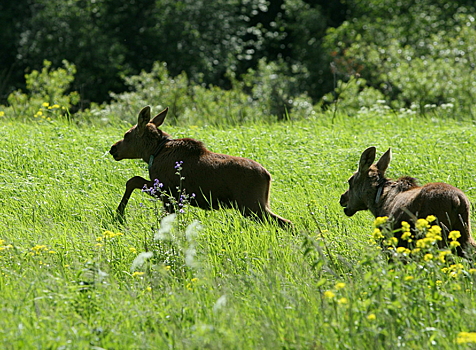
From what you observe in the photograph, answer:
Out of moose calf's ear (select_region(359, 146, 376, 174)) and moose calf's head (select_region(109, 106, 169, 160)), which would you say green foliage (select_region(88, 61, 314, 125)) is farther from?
moose calf's ear (select_region(359, 146, 376, 174))

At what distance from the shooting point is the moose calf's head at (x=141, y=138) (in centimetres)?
862

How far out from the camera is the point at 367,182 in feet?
24.1

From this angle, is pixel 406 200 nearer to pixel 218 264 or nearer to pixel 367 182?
pixel 367 182

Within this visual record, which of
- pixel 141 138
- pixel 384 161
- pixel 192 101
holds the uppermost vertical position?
pixel 384 161

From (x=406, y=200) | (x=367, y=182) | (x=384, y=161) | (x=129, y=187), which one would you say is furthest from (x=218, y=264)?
(x=129, y=187)

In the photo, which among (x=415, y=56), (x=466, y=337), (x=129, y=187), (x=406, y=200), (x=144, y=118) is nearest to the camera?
(x=466, y=337)

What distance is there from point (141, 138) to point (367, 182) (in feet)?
9.57

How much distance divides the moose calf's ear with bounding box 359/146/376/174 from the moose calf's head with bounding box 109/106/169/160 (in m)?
2.59

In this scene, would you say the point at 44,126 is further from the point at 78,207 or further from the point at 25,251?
the point at 25,251

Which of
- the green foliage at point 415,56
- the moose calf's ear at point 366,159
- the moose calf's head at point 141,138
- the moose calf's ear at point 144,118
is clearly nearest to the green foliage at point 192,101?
the green foliage at point 415,56

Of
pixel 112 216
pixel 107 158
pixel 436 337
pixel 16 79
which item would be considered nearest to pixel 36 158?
pixel 107 158

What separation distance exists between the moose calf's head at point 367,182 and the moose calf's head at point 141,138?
2.50 meters

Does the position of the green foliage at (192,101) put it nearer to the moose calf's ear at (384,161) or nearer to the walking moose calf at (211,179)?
the walking moose calf at (211,179)

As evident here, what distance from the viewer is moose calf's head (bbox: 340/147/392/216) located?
7219 mm
